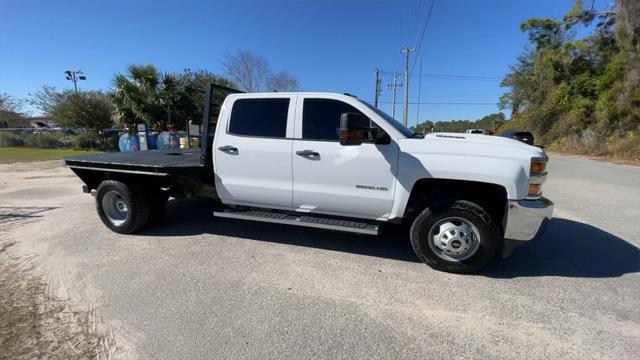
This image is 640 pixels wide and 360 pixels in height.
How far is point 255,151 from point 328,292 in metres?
1.94

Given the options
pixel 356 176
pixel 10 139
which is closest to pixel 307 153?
pixel 356 176

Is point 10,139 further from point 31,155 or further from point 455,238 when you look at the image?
point 455,238

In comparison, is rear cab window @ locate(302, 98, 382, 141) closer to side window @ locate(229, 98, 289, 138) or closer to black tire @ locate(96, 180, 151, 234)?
side window @ locate(229, 98, 289, 138)

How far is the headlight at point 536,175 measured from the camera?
309 cm

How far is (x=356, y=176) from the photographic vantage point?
359 centimetres

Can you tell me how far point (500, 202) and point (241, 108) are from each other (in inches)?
133

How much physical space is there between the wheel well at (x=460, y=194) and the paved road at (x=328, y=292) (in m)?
0.66

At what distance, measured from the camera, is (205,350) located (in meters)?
2.24

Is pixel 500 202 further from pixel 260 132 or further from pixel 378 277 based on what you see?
pixel 260 132

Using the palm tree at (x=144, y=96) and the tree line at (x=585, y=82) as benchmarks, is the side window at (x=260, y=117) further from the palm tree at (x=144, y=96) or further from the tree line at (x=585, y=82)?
the tree line at (x=585, y=82)

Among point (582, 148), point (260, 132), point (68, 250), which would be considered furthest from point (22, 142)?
point (582, 148)

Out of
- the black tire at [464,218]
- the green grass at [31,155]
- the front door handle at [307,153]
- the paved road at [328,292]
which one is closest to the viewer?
the paved road at [328,292]

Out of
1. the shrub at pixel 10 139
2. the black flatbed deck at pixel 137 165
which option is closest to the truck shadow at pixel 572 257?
the black flatbed deck at pixel 137 165

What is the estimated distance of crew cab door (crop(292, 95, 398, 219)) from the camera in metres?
3.51
